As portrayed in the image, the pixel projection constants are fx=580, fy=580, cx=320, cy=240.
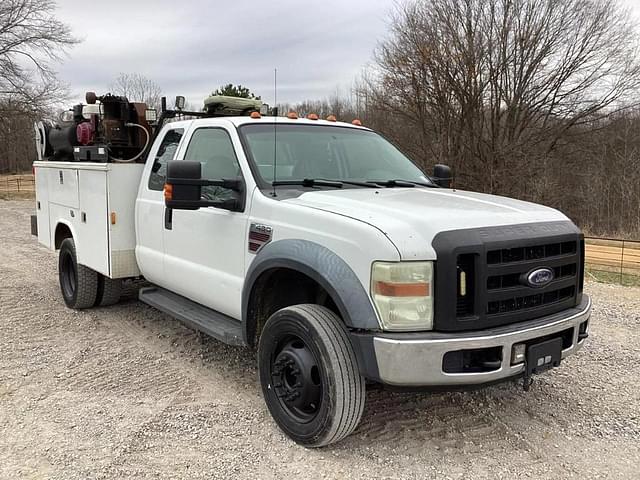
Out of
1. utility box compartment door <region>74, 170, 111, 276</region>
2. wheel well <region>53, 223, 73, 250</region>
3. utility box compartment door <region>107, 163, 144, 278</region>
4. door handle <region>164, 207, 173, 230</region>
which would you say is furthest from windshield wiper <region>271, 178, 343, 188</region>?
wheel well <region>53, 223, 73, 250</region>

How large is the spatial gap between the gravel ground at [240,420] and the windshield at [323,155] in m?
1.60

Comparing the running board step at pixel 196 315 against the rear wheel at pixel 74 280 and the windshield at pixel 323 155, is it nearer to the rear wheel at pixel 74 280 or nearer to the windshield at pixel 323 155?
the windshield at pixel 323 155

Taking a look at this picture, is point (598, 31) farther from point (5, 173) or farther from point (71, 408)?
point (5, 173)

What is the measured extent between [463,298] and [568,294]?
2.99 ft

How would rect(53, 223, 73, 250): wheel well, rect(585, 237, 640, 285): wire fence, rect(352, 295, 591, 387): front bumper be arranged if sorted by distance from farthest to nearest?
rect(585, 237, 640, 285): wire fence → rect(53, 223, 73, 250): wheel well → rect(352, 295, 591, 387): front bumper

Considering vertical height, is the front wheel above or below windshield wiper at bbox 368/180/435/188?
below

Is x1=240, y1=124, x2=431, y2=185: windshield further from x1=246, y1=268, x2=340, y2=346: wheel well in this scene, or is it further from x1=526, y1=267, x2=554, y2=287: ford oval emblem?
x1=526, y1=267, x2=554, y2=287: ford oval emblem

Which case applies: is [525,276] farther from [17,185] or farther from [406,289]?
[17,185]

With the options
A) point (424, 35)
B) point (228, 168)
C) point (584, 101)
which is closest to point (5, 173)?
point (424, 35)

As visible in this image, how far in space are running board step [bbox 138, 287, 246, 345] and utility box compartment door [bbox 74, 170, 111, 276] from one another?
67cm

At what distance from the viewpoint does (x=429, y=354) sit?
2.88 m

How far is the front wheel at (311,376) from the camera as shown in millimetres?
3115

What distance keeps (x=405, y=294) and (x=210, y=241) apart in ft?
6.11

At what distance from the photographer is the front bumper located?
113 inches
